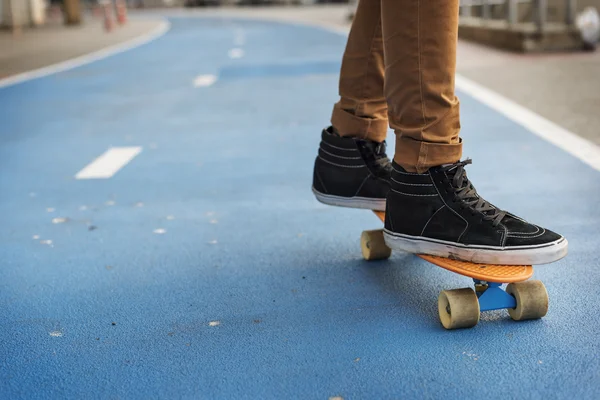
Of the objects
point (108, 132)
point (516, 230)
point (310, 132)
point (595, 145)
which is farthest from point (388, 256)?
point (108, 132)

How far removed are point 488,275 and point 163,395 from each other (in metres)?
0.91

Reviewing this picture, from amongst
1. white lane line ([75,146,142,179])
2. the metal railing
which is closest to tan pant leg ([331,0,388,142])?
white lane line ([75,146,142,179])

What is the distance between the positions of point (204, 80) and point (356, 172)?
24.0ft

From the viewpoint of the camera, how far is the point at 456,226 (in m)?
2.38

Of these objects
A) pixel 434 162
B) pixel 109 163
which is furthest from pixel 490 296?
pixel 109 163

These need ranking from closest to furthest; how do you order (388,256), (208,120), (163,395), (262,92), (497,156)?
(163,395), (388,256), (497,156), (208,120), (262,92)

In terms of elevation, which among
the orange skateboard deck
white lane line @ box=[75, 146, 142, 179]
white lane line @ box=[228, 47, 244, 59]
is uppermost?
Answer: the orange skateboard deck

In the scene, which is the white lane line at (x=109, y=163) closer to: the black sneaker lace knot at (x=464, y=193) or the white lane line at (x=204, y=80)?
the black sneaker lace knot at (x=464, y=193)

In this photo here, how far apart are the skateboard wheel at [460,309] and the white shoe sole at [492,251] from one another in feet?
0.36

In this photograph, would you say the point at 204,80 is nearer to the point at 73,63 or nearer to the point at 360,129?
the point at 73,63

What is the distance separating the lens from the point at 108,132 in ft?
20.6

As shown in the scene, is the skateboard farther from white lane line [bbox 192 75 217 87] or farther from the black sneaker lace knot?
white lane line [bbox 192 75 217 87]

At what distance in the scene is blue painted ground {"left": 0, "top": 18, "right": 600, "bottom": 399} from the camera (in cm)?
205

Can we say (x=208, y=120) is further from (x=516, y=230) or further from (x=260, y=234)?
(x=516, y=230)
